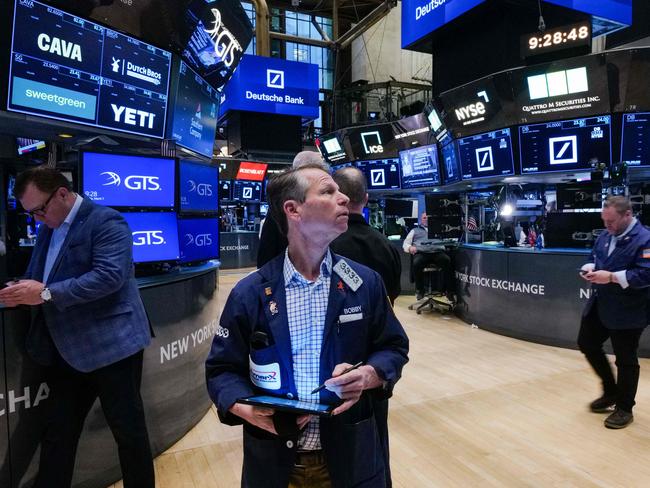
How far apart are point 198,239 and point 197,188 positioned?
0.47 m

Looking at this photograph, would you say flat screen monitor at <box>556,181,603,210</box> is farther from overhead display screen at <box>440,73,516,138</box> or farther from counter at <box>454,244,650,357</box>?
overhead display screen at <box>440,73,516,138</box>

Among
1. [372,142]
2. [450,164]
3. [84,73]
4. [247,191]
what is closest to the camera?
[84,73]

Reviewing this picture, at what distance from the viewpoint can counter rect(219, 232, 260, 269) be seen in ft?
42.4

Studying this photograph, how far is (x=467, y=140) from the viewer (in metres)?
6.99

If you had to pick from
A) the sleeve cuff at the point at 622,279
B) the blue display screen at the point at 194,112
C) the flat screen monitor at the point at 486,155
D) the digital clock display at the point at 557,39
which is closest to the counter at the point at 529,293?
the flat screen monitor at the point at 486,155

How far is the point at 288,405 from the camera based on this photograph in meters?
1.05

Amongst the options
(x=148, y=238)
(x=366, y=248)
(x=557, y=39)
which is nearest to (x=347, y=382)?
(x=366, y=248)

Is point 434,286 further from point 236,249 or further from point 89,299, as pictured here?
point 236,249

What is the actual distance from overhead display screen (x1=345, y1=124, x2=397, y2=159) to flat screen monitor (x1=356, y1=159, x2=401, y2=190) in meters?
0.15

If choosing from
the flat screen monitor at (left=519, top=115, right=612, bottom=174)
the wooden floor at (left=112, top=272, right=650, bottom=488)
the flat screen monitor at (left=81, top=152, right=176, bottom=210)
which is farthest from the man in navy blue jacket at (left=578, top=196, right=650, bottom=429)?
the flat screen monitor at (left=81, top=152, right=176, bottom=210)

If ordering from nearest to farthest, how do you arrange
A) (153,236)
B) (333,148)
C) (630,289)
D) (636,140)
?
(630,289)
(153,236)
(636,140)
(333,148)

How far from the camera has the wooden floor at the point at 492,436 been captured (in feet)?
8.94

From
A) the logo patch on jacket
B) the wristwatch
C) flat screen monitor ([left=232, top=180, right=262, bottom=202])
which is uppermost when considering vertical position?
flat screen monitor ([left=232, top=180, right=262, bottom=202])

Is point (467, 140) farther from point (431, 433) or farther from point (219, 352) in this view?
point (219, 352)
